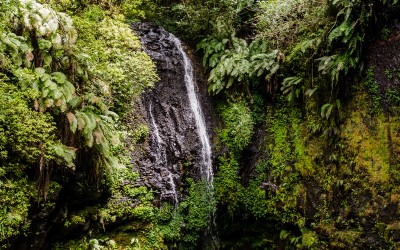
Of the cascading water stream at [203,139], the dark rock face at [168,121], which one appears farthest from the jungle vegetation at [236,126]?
the dark rock face at [168,121]

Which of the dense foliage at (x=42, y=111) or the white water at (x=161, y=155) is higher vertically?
the dense foliage at (x=42, y=111)

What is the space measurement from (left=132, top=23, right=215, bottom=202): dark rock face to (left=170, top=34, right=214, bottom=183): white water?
127mm

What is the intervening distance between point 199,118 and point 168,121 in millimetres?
959

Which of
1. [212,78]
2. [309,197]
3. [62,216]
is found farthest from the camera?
[212,78]

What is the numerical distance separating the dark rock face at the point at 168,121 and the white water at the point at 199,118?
13 cm

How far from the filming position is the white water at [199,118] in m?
8.73

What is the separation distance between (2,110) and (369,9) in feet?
22.6

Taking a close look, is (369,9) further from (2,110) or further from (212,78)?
(2,110)

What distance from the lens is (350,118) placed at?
738 cm

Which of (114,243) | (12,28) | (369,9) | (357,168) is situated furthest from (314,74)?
(12,28)

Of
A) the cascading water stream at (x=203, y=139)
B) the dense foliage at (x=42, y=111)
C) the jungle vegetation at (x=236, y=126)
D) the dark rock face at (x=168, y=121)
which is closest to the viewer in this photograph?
the dense foliage at (x=42, y=111)

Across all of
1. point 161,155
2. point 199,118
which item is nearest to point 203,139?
point 199,118

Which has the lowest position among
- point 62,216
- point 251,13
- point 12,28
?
point 62,216

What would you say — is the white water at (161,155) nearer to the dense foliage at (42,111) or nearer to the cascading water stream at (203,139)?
the cascading water stream at (203,139)
